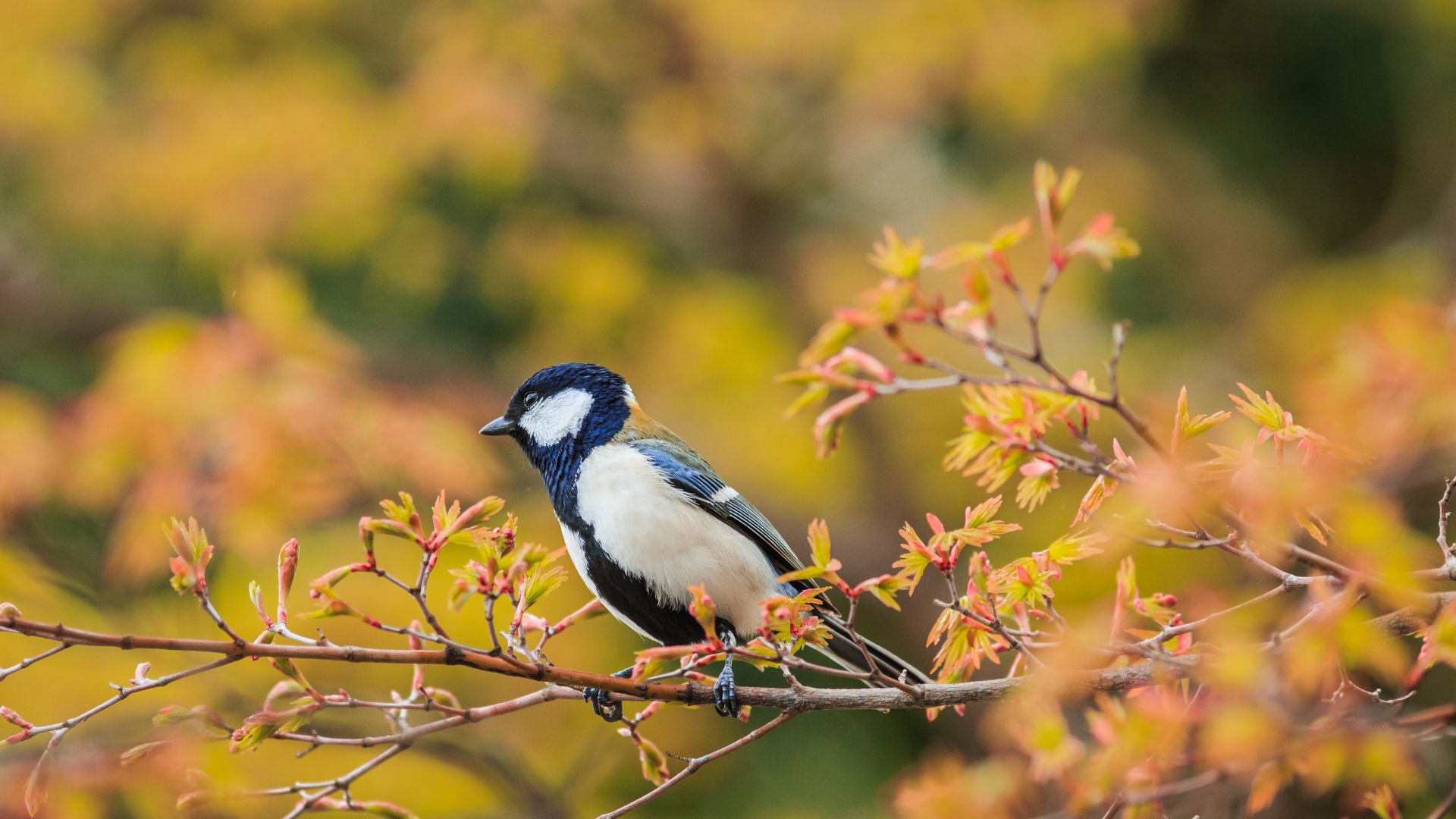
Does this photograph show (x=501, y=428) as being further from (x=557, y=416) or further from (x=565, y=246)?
(x=565, y=246)

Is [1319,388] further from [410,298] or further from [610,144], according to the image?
[410,298]

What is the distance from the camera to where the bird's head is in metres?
2.98

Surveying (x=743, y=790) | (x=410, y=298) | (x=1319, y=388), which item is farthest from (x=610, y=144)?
(x=1319, y=388)

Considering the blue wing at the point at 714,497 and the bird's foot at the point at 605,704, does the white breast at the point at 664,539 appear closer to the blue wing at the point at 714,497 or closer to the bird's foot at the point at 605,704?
Answer: the blue wing at the point at 714,497

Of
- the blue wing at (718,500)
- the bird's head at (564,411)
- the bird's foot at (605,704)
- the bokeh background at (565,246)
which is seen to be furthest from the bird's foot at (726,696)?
the bokeh background at (565,246)

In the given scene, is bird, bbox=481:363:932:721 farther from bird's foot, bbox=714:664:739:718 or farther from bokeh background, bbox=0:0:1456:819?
bokeh background, bbox=0:0:1456:819

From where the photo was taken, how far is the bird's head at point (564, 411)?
2979 millimetres

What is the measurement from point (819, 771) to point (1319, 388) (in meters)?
5.23

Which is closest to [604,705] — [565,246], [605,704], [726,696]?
[605,704]

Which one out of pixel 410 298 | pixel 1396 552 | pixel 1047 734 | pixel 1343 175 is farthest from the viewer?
pixel 1343 175

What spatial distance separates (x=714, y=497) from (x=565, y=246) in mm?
4209

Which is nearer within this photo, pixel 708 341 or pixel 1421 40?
pixel 708 341

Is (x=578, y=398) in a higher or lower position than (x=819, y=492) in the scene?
higher

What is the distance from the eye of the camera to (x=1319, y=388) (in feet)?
5.32
